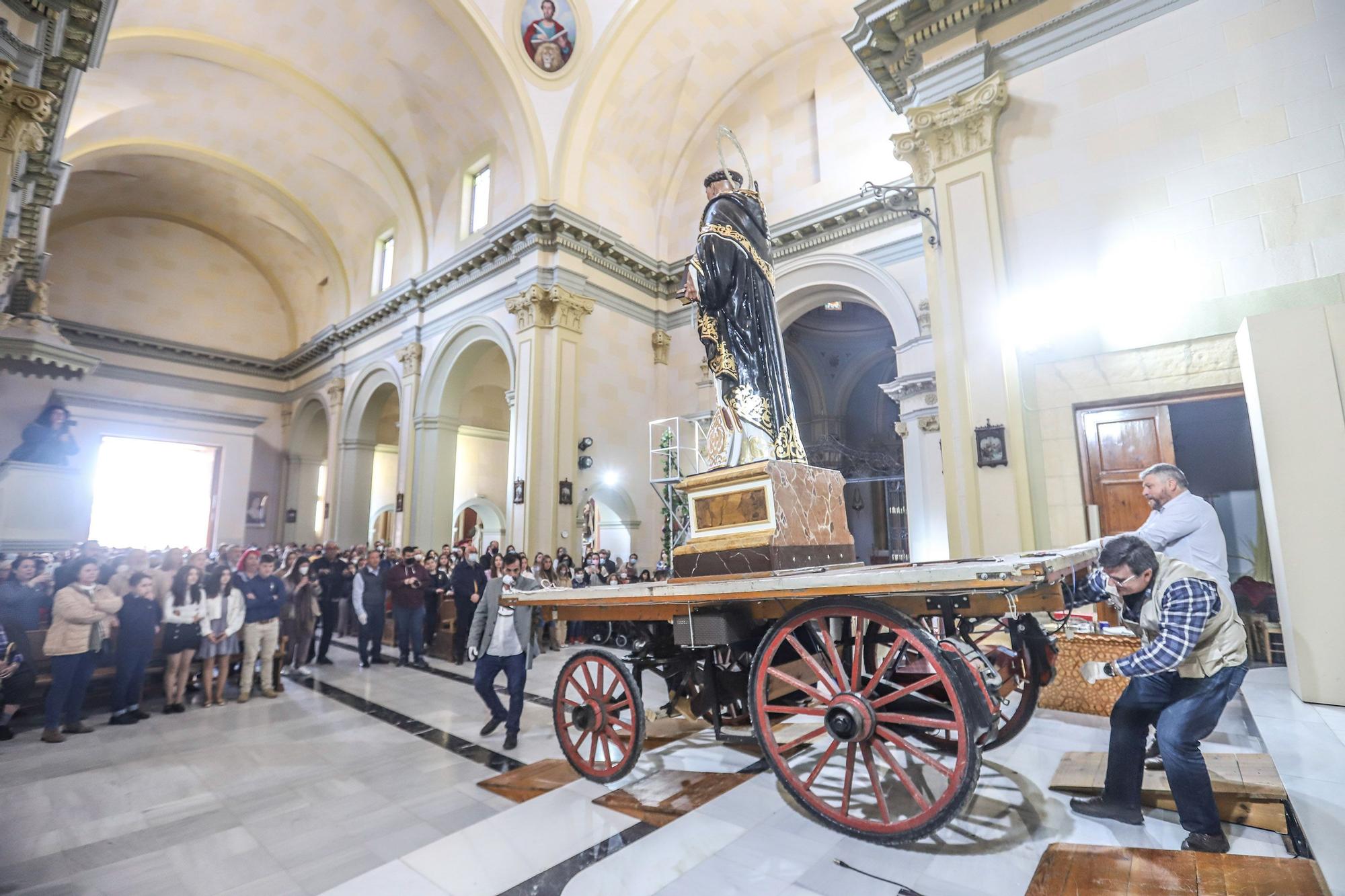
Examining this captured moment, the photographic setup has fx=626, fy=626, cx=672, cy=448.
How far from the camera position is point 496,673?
5.02 metres

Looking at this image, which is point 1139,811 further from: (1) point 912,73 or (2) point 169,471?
(2) point 169,471

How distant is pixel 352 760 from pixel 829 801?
335 centimetres

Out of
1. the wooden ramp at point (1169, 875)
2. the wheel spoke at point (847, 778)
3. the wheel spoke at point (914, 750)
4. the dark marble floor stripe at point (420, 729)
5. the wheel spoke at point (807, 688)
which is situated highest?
the wheel spoke at point (807, 688)

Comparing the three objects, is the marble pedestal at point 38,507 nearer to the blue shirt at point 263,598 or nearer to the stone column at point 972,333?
the blue shirt at point 263,598

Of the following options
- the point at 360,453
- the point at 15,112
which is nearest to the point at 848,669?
the point at 15,112

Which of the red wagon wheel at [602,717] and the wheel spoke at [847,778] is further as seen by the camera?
the red wagon wheel at [602,717]

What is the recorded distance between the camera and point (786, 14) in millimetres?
12086

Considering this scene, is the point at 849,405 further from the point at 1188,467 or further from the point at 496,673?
the point at 496,673

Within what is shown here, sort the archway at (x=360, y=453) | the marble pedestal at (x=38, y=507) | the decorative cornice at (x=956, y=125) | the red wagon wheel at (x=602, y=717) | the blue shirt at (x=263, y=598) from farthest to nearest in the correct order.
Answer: the archway at (x=360, y=453) < the marble pedestal at (x=38, y=507) < the decorative cornice at (x=956, y=125) < the blue shirt at (x=263, y=598) < the red wagon wheel at (x=602, y=717)

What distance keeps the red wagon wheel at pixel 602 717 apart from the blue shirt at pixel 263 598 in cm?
447

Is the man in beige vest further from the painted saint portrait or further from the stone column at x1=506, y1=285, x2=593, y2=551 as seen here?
the painted saint portrait

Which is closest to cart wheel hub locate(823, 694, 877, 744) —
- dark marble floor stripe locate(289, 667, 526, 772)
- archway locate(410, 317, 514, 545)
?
dark marble floor stripe locate(289, 667, 526, 772)

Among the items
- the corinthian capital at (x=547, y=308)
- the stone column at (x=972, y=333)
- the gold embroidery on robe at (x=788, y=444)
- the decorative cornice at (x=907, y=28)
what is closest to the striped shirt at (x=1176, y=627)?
the gold embroidery on robe at (x=788, y=444)

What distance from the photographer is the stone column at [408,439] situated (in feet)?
47.8
